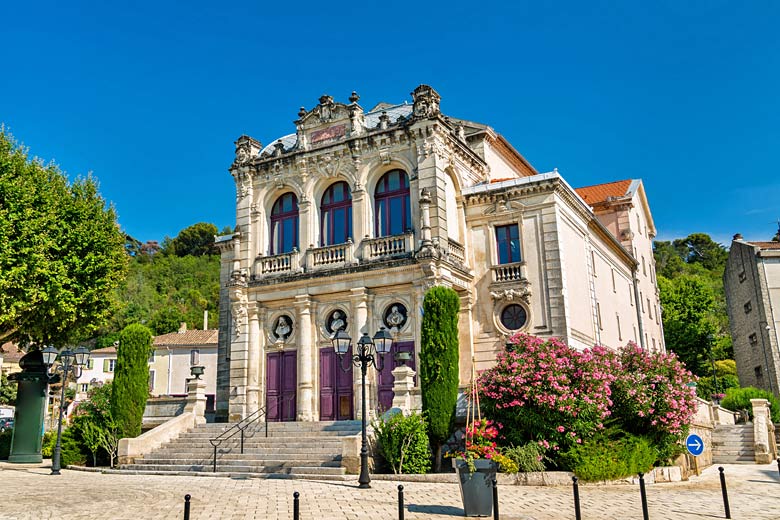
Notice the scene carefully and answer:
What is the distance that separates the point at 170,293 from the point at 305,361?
58228 mm

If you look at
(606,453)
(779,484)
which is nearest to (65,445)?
(606,453)

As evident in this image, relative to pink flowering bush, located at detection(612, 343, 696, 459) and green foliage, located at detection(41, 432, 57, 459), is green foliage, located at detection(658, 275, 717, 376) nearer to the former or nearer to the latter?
pink flowering bush, located at detection(612, 343, 696, 459)

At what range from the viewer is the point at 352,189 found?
24797mm

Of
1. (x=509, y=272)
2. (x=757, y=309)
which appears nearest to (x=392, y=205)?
(x=509, y=272)

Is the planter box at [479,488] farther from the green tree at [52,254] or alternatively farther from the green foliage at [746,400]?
the green foliage at [746,400]

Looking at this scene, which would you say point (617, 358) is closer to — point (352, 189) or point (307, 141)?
point (352, 189)

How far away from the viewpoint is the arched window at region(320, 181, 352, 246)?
25.2m

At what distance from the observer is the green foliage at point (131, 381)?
858 inches

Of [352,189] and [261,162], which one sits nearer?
[352,189]

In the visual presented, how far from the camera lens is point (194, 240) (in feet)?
317

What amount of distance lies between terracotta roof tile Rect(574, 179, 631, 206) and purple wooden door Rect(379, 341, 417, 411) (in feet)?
59.1

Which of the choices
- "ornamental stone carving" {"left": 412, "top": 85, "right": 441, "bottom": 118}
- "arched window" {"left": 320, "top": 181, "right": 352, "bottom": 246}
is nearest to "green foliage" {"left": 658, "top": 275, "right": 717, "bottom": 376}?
"ornamental stone carving" {"left": 412, "top": 85, "right": 441, "bottom": 118}

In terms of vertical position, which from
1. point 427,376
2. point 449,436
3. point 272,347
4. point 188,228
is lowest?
point 449,436

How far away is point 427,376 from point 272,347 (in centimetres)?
882
